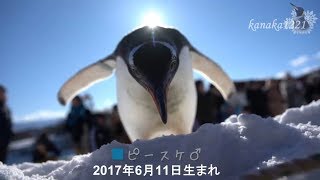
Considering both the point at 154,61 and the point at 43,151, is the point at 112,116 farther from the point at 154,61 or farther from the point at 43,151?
Result: the point at 154,61

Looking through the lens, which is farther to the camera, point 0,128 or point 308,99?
point 308,99

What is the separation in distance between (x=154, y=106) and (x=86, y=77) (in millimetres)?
1005

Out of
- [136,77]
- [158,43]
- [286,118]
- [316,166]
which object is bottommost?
[316,166]

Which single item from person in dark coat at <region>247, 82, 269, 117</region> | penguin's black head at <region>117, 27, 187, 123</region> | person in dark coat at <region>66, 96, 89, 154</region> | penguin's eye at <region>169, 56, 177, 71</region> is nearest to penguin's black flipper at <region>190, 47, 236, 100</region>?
penguin's black head at <region>117, 27, 187, 123</region>

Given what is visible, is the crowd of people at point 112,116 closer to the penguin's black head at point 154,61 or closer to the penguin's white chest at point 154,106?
the penguin's white chest at point 154,106

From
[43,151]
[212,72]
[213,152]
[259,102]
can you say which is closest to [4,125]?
[43,151]

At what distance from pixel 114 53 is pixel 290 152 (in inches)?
60.2

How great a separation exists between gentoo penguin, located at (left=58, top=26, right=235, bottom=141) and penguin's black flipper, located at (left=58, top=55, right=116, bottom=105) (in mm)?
282

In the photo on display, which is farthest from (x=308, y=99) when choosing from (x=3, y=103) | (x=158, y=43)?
(x=158, y=43)

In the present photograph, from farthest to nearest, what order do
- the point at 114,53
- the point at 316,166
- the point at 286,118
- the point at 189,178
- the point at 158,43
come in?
the point at 114,53 → the point at 158,43 → the point at 286,118 → the point at 189,178 → the point at 316,166

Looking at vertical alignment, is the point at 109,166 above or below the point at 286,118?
below

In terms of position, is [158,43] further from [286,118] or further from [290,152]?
[290,152]

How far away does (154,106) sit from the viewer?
176 cm

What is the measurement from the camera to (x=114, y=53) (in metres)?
2.26
